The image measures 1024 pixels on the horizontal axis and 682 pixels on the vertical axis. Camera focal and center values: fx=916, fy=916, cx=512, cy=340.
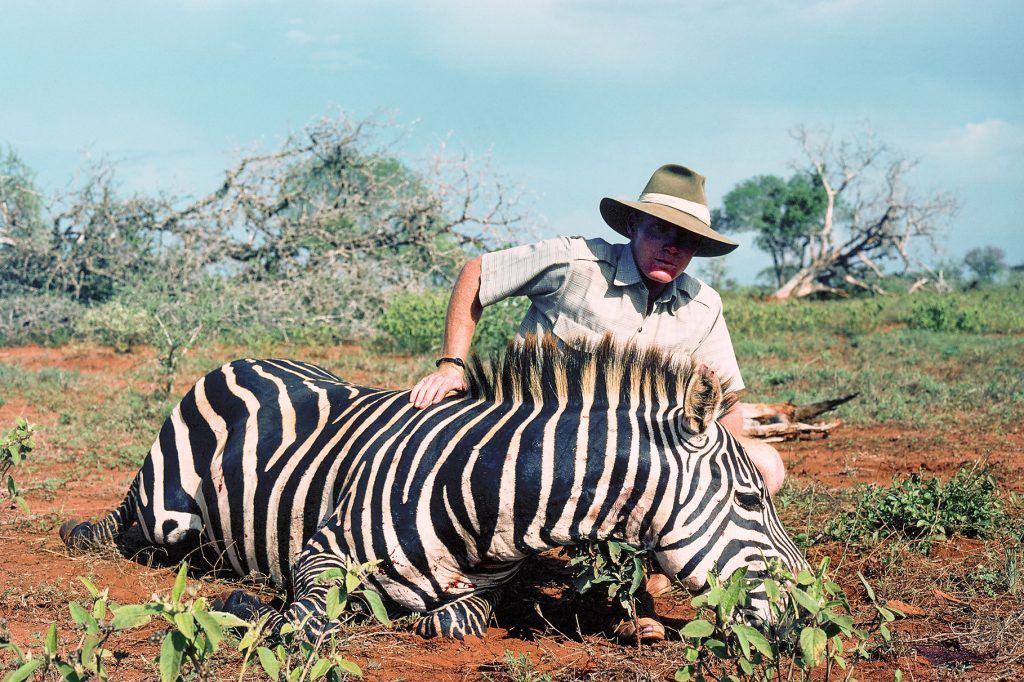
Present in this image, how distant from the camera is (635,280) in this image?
3801mm

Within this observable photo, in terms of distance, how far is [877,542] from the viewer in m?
4.01

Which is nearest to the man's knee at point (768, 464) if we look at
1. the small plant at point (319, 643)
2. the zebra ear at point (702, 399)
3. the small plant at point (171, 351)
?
the zebra ear at point (702, 399)

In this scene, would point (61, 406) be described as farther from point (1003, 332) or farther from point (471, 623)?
point (1003, 332)

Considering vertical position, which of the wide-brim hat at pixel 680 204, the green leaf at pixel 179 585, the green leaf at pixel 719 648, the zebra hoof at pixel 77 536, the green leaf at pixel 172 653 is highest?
the wide-brim hat at pixel 680 204

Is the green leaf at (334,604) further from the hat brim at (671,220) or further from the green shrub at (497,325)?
the green shrub at (497,325)

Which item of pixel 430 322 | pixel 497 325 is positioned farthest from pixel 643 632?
pixel 430 322

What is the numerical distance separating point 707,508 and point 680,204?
1467 millimetres

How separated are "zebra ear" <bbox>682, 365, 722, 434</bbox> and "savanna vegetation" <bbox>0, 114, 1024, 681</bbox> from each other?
0.45m

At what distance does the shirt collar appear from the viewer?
3.79 meters

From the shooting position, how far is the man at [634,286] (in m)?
3.71

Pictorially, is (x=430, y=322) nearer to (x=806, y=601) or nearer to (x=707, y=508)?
(x=707, y=508)

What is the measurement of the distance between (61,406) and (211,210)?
325 inches

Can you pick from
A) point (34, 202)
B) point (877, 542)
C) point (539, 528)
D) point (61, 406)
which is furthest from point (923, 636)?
point (34, 202)

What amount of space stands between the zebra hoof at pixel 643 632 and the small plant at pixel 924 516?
142cm
